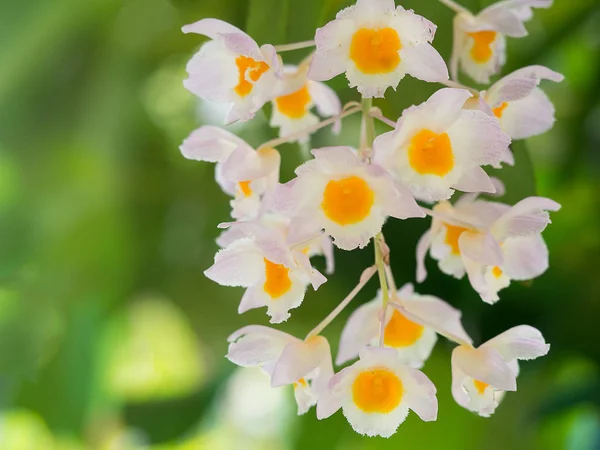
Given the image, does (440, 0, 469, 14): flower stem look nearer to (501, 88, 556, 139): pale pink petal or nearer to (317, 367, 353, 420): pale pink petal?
(501, 88, 556, 139): pale pink petal

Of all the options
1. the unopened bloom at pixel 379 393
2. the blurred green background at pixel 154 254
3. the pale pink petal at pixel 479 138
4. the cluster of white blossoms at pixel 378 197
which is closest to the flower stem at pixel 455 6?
the cluster of white blossoms at pixel 378 197

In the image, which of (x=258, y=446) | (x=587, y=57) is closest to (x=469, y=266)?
(x=587, y=57)

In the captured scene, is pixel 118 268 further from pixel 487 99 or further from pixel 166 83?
pixel 487 99

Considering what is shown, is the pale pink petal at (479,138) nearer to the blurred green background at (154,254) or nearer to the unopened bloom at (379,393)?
the unopened bloom at (379,393)

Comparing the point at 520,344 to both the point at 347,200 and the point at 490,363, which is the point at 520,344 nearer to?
the point at 490,363

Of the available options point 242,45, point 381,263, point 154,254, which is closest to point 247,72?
point 242,45

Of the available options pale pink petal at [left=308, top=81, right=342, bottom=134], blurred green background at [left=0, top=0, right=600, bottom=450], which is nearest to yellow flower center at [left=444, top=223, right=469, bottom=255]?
pale pink petal at [left=308, top=81, right=342, bottom=134]
